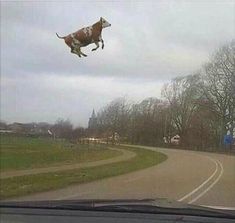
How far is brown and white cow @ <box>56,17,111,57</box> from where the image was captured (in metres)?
6.25

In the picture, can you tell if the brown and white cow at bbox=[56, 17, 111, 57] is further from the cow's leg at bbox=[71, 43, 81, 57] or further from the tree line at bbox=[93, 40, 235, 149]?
the tree line at bbox=[93, 40, 235, 149]

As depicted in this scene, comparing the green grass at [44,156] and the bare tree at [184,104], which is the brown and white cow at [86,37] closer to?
the green grass at [44,156]

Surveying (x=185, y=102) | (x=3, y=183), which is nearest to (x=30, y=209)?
A: (x=3, y=183)

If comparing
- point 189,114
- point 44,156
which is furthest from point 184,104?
point 44,156

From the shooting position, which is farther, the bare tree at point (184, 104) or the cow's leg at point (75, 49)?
the bare tree at point (184, 104)

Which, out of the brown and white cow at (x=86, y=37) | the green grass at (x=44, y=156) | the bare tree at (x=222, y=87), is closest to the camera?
the brown and white cow at (x=86, y=37)

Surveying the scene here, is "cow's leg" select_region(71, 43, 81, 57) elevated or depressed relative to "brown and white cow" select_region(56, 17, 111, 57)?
depressed

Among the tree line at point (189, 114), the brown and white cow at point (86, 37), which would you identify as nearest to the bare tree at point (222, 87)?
the tree line at point (189, 114)

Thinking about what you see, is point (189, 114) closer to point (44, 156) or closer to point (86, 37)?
point (44, 156)

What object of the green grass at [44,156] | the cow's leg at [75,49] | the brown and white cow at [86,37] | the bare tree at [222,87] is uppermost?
the bare tree at [222,87]

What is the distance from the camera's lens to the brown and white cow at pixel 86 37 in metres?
6.25

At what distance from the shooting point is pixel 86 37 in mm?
6254

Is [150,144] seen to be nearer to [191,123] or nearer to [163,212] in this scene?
[191,123]

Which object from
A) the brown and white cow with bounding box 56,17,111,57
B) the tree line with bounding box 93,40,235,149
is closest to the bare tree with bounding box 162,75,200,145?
the tree line with bounding box 93,40,235,149
